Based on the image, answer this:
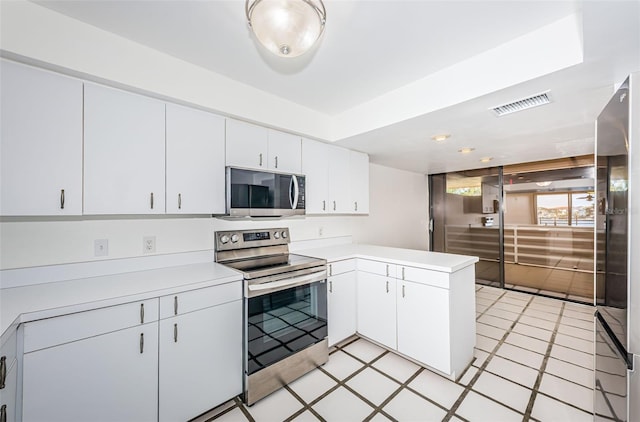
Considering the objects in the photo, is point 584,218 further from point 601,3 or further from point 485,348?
point 601,3

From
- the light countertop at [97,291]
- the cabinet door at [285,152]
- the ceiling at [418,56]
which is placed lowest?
the light countertop at [97,291]

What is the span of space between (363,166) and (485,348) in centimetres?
235

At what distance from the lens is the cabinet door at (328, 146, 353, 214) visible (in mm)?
3049

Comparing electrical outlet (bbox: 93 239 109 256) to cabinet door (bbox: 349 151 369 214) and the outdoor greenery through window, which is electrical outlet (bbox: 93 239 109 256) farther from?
the outdoor greenery through window

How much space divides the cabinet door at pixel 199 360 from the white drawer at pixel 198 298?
0.03m

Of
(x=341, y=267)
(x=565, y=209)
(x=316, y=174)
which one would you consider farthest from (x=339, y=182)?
(x=565, y=209)

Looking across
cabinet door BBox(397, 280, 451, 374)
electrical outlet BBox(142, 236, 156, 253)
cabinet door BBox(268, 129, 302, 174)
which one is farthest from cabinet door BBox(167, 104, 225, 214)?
cabinet door BBox(397, 280, 451, 374)

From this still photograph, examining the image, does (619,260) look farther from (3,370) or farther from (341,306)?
(3,370)

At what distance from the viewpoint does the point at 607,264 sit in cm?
138

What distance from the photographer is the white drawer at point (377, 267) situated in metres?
2.46

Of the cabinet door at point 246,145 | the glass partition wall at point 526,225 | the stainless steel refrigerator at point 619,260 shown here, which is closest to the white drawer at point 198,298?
the cabinet door at point 246,145

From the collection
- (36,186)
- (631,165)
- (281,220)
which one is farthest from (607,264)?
(36,186)

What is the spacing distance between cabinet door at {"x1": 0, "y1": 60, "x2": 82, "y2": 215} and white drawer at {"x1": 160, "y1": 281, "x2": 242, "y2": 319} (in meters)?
0.77

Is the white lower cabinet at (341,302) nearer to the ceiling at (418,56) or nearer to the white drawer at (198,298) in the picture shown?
the white drawer at (198,298)
